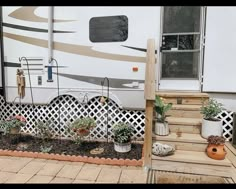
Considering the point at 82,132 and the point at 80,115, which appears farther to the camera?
the point at 80,115

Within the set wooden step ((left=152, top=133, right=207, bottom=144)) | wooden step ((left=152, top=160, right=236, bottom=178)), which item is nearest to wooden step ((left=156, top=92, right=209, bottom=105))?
wooden step ((left=152, top=133, right=207, bottom=144))

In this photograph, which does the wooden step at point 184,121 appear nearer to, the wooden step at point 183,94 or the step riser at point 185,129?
the step riser at point 185,129

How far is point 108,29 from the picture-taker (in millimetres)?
3969

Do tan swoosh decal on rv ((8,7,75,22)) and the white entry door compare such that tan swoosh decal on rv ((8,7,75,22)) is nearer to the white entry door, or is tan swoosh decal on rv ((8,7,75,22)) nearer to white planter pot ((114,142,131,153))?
the white entry door

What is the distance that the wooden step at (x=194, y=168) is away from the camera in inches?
114

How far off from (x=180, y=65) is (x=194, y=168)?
7.15ft

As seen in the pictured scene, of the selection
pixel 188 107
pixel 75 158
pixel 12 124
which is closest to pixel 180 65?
pixel 188 107

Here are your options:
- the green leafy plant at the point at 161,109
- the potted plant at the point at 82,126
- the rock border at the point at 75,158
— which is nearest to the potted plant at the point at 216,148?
the green leafy plant at the point at 161,109

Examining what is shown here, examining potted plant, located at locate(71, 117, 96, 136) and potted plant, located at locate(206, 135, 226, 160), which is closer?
potted plant, located at locate(206, 135, 226, 160)

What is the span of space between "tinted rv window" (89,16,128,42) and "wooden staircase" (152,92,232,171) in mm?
1346

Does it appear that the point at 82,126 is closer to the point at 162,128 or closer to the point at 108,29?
the point at 162,128

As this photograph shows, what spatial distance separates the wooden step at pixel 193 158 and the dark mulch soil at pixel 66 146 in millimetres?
555

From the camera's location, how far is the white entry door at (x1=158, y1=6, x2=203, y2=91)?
13.9 feet
